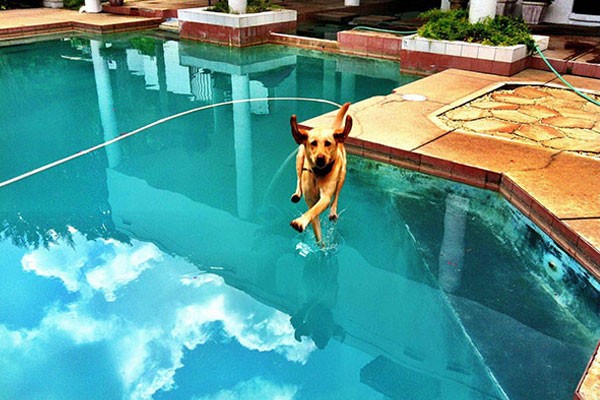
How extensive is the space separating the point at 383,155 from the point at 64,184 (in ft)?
11.2

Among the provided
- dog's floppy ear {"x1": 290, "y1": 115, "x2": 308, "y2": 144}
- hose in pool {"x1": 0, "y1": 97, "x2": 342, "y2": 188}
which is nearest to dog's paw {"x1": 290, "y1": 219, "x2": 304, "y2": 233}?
dog's floppy ear {"x1": 290, "y1": 115, "x2": 308, "y2": 144}

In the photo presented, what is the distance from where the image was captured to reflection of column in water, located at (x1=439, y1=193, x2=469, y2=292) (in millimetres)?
4023

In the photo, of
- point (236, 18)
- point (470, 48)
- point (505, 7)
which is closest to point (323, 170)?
point (470, 48)

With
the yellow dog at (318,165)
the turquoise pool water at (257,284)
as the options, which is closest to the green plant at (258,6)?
the turquoise pool water at (257,284)

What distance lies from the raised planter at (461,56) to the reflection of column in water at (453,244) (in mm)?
4441

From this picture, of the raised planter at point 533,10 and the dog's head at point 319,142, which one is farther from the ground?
the raised planter at point 533,10

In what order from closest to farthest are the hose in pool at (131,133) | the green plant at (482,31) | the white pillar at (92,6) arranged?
the hose in pool at (131,133) → the green plant at (482,31) → the white pillar at (92,6)

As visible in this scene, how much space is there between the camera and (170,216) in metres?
5.06

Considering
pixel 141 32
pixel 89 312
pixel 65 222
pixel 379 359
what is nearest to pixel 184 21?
pixel 141 32

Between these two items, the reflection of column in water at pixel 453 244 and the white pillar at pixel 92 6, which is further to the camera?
the white pillar at pixel 92 6

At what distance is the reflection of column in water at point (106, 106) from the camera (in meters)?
6.47

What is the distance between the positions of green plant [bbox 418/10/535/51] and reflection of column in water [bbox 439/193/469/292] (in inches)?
192

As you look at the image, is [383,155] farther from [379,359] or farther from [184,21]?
[184,21]

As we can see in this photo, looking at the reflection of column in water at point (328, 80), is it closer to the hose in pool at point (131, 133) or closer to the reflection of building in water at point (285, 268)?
the hose in pool at point (131, 133)
